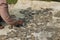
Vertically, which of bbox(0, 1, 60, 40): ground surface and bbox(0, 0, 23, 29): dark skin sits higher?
bbox(0, 0, 23, 29): dark skin

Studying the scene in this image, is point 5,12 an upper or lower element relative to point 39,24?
upper

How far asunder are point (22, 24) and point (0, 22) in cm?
44

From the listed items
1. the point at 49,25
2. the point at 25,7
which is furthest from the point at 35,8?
the point at 49,25

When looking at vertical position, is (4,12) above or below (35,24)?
above

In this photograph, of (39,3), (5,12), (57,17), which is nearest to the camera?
(5,12)

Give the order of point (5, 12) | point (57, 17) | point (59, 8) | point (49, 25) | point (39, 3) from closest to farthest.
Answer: point (5, 12), point (49, 25), point (57, 17), point (59, 8), point (39, 3)

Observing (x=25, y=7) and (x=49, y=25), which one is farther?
(x=25, y=7)

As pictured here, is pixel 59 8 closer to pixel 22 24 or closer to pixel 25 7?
pixel 25 7

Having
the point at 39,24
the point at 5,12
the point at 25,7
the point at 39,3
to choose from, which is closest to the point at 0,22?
the point at 5,12

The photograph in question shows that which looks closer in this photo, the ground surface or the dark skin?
the ground surface

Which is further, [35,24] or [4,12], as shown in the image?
[35,24]

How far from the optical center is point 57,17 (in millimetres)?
4551

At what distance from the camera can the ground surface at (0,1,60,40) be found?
3.71m

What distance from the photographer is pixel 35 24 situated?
4184mm
